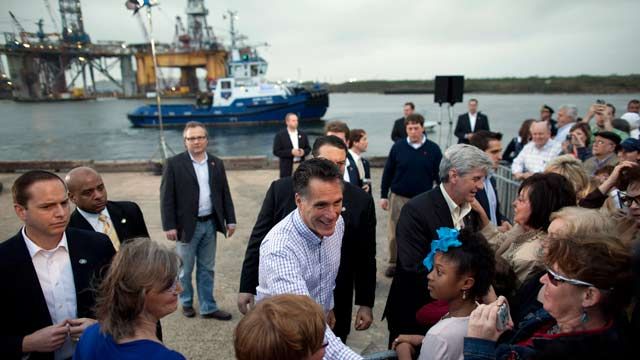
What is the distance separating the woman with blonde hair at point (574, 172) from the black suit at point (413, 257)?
1242 mm

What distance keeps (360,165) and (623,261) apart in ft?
11.6

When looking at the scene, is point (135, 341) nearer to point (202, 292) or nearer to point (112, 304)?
point (112, 304)

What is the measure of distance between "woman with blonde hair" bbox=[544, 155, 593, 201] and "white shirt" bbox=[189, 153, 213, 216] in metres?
2.98

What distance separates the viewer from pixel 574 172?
296 centimetres

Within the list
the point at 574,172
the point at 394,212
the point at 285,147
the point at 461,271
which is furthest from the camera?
the point at 285,147

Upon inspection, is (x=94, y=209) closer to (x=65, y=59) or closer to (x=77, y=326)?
(x=77, y=326)

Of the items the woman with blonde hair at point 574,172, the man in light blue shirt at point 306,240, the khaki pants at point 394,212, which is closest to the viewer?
the man in light blue shirt at point 306,240

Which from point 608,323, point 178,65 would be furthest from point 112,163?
point 178,65

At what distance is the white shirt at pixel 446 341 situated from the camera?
4.94 feet

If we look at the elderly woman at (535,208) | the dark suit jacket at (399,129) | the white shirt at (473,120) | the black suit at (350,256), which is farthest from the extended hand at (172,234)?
the white shirt at (473,120)

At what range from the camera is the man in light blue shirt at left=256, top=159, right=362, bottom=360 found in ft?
5.35

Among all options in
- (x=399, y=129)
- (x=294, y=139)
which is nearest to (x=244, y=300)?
(x=294, y=139)

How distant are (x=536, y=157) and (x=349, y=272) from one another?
12.8ft

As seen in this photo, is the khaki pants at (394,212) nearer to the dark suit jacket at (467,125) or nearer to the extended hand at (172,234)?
the extended hand at (172,234)
